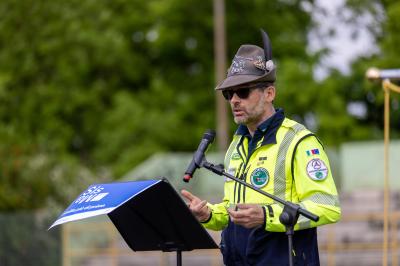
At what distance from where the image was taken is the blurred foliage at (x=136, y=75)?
33094 mm

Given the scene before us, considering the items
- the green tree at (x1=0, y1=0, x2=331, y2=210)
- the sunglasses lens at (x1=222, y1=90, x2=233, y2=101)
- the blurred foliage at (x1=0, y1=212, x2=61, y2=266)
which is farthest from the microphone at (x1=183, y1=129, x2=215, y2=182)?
the green tree at (x1=0, y1=0, x2=331, y2=210)

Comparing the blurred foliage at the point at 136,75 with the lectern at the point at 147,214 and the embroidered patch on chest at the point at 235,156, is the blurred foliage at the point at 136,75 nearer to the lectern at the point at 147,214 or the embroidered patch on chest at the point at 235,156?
the embroidered patch on chest at the point at 235,156

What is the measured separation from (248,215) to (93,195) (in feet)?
2.81

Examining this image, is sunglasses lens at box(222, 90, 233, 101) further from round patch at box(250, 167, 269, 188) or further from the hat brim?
round patch at box(250, 167, 269, 188)

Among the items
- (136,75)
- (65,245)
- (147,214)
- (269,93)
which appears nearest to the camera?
(147,214)

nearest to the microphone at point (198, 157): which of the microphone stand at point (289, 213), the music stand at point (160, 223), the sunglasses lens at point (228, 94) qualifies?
the microphone stand at point (289, 213)

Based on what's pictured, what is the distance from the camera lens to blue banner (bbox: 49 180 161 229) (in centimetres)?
561

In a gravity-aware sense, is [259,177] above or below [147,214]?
above

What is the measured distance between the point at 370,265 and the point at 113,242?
529 centimetres

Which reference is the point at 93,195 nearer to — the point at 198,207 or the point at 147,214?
the point at 147,214

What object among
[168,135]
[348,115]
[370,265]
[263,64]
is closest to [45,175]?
[370,265]

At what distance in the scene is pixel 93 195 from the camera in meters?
5.91

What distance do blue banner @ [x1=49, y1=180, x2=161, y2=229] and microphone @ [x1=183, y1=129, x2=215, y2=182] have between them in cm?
19

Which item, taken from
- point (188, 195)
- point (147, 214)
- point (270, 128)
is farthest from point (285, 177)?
point (147, 214)
